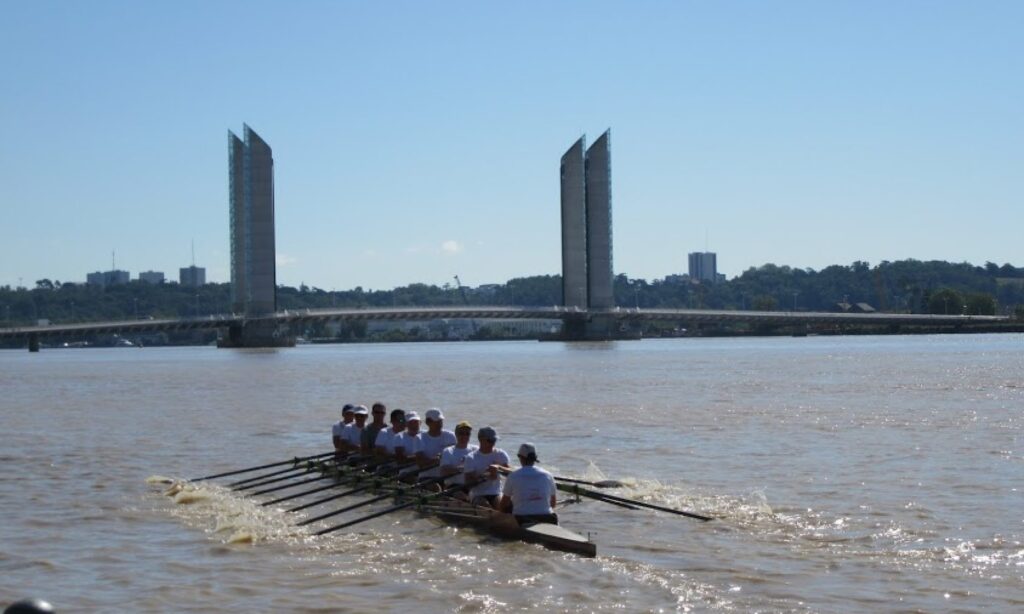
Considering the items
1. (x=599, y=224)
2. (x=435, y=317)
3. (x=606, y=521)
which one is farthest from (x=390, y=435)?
(x=599, y=224)

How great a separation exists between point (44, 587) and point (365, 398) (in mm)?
29321

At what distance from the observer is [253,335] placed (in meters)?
114

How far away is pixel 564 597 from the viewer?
11.7 m

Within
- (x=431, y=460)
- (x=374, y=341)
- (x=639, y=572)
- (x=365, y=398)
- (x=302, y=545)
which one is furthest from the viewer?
(x=374, y=341)

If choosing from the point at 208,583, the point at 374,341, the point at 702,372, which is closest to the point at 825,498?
the point at 208,583

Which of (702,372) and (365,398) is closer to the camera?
(365,398)

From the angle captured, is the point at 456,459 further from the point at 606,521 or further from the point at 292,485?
the point at 292,485

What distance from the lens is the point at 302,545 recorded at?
14430mm

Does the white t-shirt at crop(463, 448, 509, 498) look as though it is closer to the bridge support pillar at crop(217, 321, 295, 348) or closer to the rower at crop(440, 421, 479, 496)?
the rower at crop(440, 421, 479, 496)

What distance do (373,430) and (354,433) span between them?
32.7 inches

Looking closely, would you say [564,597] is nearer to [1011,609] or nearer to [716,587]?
[716,587]

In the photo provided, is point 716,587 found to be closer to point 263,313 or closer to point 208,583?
point 208,583

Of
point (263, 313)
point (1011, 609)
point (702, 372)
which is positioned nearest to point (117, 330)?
point (263, 313)

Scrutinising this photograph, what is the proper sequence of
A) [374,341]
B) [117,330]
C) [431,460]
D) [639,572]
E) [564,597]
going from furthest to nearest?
[374,341] < [117,330] < [431,460] < [639,572] < [564,597]
